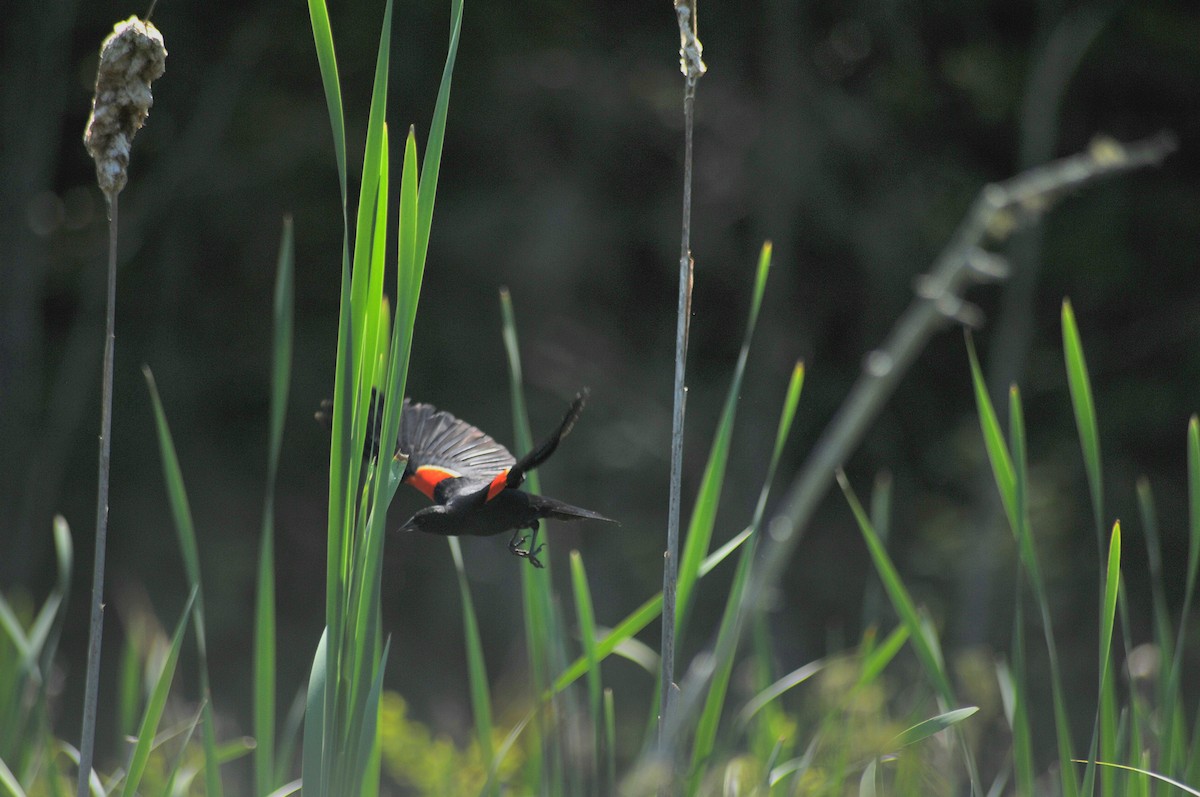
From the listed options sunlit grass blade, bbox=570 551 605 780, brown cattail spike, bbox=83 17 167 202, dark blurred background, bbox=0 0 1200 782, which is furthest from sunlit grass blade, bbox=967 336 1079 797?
dark blurred background, bbox=0 0 1200 782

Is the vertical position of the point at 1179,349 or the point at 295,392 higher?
the point at 1179,349

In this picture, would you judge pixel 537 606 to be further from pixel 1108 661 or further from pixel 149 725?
pixel 1108 661

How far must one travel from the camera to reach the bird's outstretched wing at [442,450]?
560 mm

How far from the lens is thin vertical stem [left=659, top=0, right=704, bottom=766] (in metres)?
0.58

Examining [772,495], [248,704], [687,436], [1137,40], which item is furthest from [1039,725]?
[248,704]

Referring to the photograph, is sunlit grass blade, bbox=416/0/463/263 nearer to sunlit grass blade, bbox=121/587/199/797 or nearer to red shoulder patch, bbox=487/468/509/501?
red shoulder patch, bbox=487/468/509/501

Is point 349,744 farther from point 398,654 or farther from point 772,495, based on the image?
point 398,654

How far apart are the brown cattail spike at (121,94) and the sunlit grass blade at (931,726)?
0.57 metres

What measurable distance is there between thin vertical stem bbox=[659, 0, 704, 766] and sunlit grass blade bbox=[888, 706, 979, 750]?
16cm

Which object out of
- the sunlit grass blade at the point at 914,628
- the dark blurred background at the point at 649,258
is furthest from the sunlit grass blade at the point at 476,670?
the dark blurred background at the point at 649,258

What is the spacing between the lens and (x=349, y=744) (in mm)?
635

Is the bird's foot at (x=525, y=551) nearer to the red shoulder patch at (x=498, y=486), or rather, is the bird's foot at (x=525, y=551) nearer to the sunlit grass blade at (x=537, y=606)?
the red shoulder patch at (x=498, y=486)

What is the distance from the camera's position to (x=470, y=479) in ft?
1.74

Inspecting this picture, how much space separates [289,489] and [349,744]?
3.92 m
